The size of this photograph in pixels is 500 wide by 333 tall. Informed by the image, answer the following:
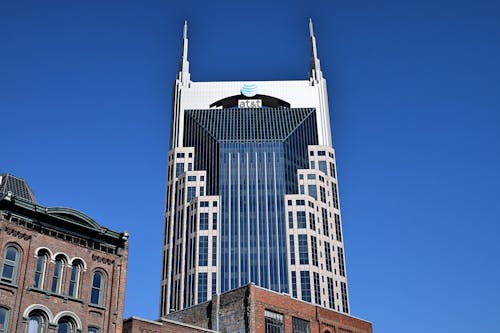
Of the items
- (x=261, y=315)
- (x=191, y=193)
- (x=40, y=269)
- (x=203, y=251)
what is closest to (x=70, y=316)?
(x=40, y=269)

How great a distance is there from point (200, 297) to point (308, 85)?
248 ft

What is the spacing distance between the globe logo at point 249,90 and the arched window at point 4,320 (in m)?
152

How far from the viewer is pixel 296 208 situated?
6250 inches

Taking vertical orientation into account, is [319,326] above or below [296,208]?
below

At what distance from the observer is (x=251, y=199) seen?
160 m

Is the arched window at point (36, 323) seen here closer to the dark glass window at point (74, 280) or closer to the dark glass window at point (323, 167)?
the dark glass window at point (74, 280)

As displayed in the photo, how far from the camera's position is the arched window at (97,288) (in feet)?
143

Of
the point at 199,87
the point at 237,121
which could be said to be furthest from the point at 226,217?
the point at 199,87

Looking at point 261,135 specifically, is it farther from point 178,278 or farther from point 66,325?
point 66,325

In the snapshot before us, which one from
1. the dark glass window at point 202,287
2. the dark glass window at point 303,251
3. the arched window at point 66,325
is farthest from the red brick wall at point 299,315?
the dark glass window at point 303,251

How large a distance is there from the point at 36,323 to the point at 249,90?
501 ft

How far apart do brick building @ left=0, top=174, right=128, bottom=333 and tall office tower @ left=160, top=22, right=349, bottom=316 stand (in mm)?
101220

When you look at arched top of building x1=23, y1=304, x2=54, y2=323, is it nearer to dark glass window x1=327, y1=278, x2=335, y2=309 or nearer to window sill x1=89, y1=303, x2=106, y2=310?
window sill x1=89, y1=303, x2=106, y2=310

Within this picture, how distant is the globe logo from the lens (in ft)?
614
